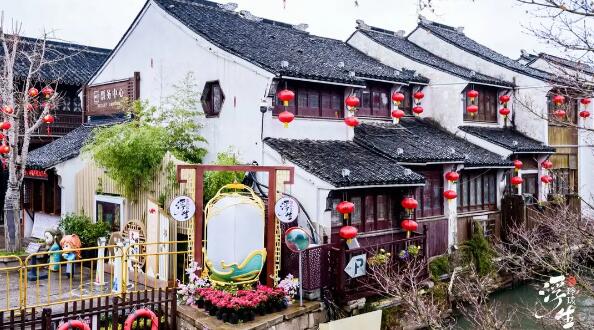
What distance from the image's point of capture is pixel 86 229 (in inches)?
588

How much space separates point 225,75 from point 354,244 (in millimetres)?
5618

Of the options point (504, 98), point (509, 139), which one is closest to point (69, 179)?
point (509, 139)

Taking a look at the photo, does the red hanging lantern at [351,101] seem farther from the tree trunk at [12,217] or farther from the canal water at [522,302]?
the tree trunk at [12,217]

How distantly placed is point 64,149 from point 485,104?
1541cm

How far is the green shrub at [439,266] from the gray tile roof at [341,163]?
3.06m

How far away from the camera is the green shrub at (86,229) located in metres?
14.9

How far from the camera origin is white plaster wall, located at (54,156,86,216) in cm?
1675

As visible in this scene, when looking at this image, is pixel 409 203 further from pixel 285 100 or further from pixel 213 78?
pixel 213 78

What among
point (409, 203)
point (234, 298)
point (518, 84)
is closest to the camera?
point (234, 298)

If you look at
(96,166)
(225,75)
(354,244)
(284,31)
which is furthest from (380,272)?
(284,31)

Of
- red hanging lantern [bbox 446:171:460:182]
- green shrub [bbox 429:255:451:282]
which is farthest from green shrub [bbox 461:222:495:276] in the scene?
red hanging lantern [bbox 446:171:460:182]

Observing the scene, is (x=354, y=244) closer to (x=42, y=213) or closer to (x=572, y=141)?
(x=42, y=213)

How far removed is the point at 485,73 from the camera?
2222 cm

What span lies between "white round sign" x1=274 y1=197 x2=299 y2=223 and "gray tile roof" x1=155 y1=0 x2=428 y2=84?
343cm
